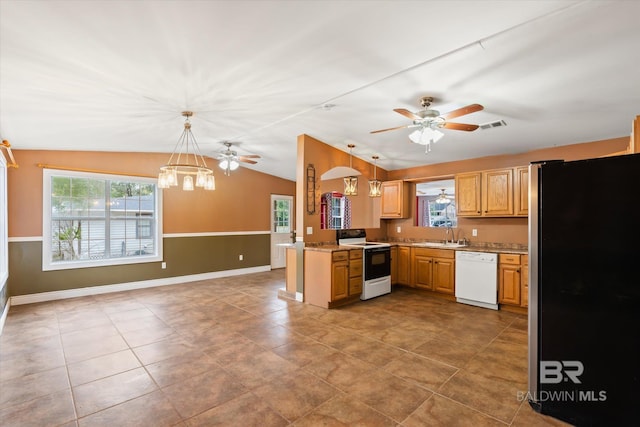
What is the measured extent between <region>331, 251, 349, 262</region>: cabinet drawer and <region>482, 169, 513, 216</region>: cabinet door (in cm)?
239

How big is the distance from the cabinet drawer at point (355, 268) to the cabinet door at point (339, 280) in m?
0.10

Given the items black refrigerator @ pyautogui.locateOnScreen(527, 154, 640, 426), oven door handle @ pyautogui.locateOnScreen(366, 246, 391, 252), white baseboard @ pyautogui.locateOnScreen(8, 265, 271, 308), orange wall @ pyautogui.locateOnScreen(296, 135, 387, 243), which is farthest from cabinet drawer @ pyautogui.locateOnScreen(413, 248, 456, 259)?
white baseboard @ pyautogui.locateOnScreen(8, 265, 271, 308)

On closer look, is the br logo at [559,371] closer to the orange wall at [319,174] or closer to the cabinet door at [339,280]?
the cabinet door at [339,280]

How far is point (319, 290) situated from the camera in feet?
15.3

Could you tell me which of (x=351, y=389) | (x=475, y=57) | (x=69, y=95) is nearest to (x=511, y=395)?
(x=351, y=389)

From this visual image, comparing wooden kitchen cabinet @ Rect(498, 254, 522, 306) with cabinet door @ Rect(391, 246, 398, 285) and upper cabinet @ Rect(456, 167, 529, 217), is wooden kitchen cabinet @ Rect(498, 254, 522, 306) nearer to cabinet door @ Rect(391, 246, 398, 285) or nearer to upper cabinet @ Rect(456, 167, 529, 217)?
upper cabinet @ Rect(456, 167, 529, 217)

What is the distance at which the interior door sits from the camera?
7988mm

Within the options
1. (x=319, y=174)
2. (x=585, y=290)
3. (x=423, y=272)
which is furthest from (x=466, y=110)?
(x=423, y=272)

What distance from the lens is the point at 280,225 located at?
26.9ft

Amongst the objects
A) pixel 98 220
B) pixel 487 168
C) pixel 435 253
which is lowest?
pixel 435 253

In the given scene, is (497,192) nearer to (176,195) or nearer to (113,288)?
(176,195)

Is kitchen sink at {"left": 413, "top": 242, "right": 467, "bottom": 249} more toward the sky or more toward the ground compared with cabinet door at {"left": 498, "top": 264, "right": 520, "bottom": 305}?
more toward the sky

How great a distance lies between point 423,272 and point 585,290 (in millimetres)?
3478

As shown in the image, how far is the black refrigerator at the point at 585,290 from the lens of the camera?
5.96 ft
